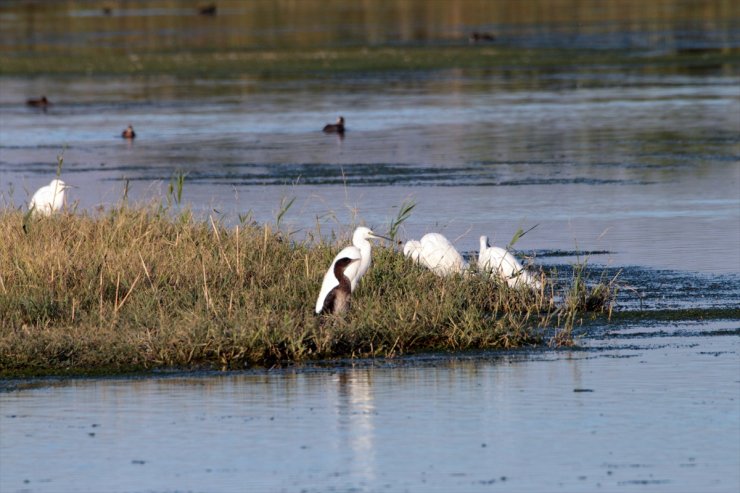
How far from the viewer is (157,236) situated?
12734 mm

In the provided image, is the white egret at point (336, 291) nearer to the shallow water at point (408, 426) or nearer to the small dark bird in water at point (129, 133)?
the shallow water at point (408, 426)

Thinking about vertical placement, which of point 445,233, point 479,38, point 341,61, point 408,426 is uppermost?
point 479,38

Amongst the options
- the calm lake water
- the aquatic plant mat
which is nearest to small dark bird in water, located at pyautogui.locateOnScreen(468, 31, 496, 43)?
→ the calm lake water

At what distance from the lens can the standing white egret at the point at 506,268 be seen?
1138cm

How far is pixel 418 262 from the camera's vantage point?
11.9 meters

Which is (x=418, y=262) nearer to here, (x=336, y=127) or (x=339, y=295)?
(x=339, y=295)

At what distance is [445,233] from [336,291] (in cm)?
527

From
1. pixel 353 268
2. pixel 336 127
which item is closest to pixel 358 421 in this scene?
pixel 353 268

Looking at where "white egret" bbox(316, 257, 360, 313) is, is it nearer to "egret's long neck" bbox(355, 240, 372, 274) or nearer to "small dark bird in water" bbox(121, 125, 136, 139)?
"egret's long neck" bbox(355, 240, 372, 274)

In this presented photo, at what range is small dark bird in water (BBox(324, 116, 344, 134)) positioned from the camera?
2631cm

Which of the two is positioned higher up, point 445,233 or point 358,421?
point 445,233

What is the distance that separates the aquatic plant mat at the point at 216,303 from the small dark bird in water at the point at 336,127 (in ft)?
43.9

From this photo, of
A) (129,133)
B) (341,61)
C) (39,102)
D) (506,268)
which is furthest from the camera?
(341,61)

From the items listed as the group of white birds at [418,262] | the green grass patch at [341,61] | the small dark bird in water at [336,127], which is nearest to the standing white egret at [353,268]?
the group of white birds at [418,262]
